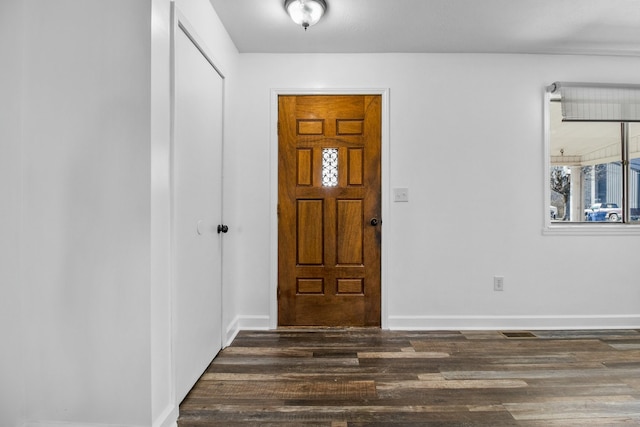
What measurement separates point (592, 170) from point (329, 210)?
235 cm

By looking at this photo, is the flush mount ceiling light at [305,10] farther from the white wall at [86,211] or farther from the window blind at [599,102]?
the window blind at [599,102]

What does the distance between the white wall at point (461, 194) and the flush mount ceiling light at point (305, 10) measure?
700mm

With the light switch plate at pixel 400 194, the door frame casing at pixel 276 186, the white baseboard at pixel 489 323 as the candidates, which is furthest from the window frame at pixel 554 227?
the door frame casing at pixel 276 186

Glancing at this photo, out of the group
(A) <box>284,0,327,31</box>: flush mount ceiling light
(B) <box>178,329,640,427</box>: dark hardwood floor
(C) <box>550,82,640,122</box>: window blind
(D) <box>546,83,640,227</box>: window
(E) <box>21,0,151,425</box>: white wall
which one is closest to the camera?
(E) <box>21,0,151,425</box>: white wall

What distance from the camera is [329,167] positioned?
119 inches

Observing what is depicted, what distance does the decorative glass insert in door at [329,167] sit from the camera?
119 inches

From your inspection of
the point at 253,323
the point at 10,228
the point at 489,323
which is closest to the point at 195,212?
the point at 10,228

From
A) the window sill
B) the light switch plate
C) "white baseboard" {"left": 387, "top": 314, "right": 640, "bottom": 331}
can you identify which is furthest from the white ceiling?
"white baseboard" {"left": 387, "top": 314, "right": 640, "bottom": 331}

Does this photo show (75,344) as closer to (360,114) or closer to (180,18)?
(180,18)

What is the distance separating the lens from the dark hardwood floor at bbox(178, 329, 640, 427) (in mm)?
1757

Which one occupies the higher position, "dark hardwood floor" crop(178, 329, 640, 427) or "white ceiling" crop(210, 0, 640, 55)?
"white ceiling" crop(210, 0, 640, 55)

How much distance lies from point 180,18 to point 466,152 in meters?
2.36

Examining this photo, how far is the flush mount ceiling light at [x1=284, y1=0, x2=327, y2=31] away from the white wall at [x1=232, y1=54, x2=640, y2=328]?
700 mm

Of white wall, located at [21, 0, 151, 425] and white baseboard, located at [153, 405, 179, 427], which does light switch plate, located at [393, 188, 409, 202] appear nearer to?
white wall, located at [21, 0, 151, 425]
